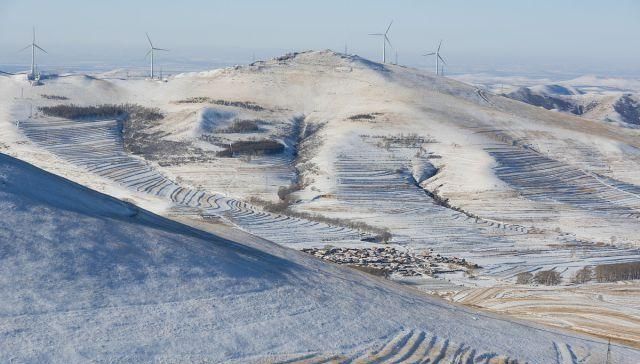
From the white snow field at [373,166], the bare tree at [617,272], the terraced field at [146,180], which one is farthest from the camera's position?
the terraced field at [146,180]

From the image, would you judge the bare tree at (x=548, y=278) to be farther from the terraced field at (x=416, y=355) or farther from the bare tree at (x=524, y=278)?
the terraced field at (x=416, y=355)

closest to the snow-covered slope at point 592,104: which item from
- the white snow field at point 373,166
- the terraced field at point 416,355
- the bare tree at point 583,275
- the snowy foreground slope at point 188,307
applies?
the white snow field at point 373,166

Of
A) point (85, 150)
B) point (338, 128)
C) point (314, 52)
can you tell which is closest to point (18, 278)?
point (85, 150)

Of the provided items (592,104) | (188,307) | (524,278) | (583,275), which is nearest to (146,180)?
(524,278)

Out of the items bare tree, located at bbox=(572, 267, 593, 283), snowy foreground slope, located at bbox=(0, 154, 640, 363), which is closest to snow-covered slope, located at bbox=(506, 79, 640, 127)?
bare tree, located at bbox=(572, 267, 593, 283)

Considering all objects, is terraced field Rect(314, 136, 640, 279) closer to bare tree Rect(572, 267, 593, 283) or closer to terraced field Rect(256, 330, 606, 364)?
bare tree Rect(572, 267, 593, 283)

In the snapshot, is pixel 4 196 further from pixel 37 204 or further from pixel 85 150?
pixel 85 150

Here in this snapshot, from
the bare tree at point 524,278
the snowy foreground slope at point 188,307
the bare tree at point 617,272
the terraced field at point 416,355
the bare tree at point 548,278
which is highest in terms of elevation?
the snowy foreground slope at point 188,307
